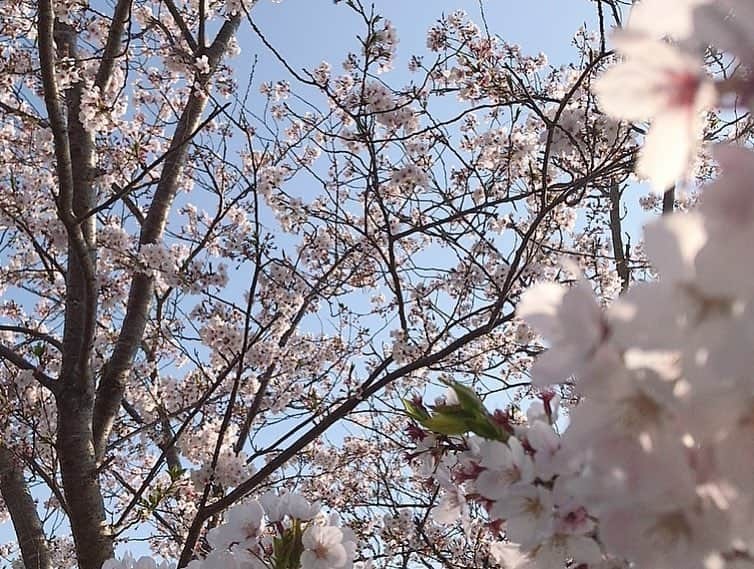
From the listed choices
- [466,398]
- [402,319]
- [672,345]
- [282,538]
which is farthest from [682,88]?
[402,319]

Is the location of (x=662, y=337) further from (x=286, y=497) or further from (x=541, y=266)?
(x=541, y=266)

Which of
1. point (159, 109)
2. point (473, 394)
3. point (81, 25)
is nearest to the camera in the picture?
point (473, 394)

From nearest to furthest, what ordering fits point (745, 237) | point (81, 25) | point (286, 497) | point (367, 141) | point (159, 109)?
point (745, 237) < point (286, 497) < point (367, 141) < point (81, 25) < point (159, 109)

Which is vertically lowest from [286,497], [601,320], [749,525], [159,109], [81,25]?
[749,525]

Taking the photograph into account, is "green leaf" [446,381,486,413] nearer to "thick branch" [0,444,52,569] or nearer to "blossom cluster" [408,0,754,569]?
"blossom cluster" [408,0,754,569]


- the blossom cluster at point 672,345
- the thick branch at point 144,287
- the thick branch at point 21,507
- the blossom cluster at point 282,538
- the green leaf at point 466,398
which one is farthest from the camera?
the thick branch at point 144,287

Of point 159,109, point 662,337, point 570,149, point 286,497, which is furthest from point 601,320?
point 159,109

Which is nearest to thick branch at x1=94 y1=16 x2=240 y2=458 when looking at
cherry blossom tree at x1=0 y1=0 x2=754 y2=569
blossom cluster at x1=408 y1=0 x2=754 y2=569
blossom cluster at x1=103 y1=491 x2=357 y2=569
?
cherry blossom tree at x1=0 y1=0 x2=754 y2=569

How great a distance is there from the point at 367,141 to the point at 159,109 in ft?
11.7

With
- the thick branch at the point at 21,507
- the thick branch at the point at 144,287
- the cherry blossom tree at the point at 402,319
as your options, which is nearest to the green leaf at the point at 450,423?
the cherry blossom tree at the point at 402,319

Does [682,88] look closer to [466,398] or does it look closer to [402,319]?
[466,398]

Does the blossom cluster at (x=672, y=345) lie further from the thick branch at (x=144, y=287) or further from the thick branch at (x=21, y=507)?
the thick branch at (x=21, y=507)

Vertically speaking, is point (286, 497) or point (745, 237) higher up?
point (286, 497)

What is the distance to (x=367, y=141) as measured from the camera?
3809 millimetres
